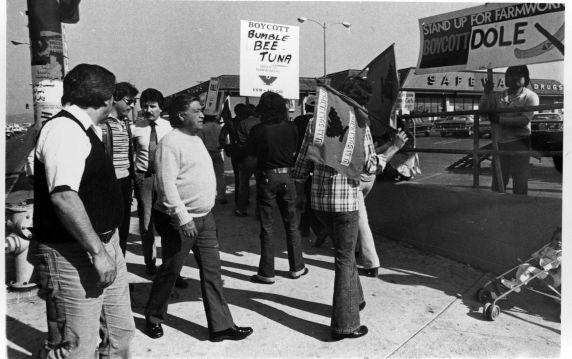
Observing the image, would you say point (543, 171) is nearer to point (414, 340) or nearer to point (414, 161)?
point (414, 161)

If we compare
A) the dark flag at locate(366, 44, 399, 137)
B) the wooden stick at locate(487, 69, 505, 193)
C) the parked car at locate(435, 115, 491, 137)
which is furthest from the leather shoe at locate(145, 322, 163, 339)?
the parked car at locate(435, 115, 491, 137)

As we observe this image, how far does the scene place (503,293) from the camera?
3545 mm

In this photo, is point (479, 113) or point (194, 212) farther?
point (479, 113)

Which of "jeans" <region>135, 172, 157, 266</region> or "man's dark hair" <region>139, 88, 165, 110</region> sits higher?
"man's dark hair" <region>139, 88, 165, 110</region>

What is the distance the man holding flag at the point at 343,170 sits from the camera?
3162mm

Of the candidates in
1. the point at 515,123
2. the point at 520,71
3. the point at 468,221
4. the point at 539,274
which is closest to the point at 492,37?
the point at 520,71

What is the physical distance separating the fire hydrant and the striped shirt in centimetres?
98

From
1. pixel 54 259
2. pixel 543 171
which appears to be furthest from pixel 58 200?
pixel 543 171

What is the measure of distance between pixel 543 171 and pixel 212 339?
8.84 m

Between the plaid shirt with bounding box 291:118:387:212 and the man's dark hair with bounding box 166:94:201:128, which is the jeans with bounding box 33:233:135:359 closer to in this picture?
the man's dark hair with bounding box 166:94:201:128

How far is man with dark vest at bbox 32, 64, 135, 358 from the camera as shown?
80.0 inches

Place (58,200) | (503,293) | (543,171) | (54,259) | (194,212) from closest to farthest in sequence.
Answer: (58,200) < (54,259) < (194,212) < (503,293) < (543,171)

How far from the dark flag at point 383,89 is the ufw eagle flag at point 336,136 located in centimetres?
80

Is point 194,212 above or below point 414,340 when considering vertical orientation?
above
